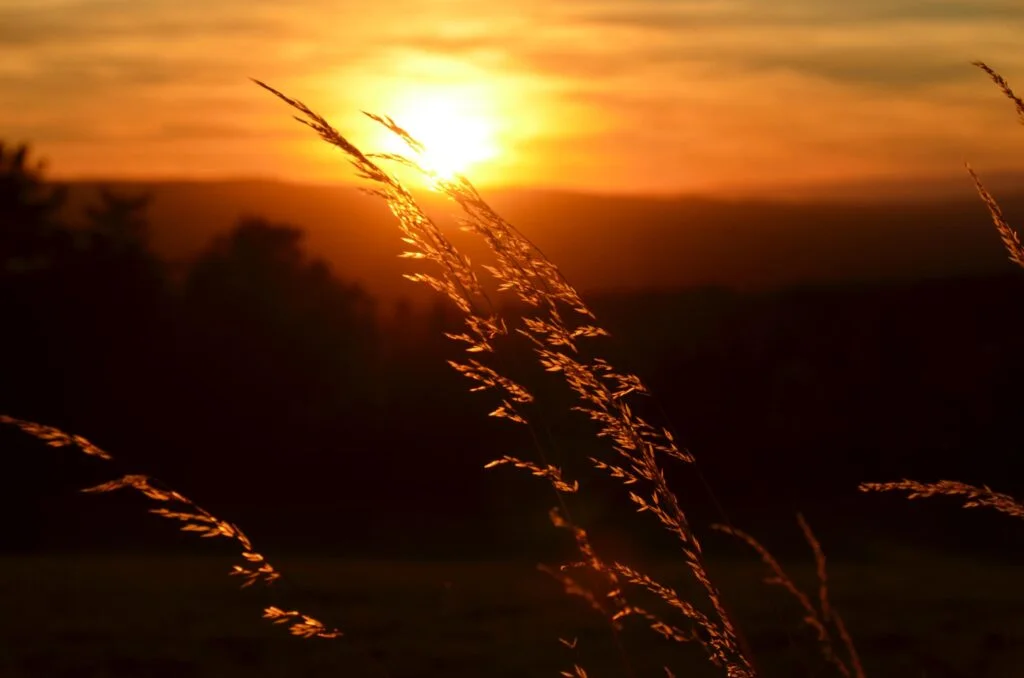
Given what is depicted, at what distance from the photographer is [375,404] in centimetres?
1984

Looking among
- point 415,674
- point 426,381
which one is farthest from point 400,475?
point 415,674

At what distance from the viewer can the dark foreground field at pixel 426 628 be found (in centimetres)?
725

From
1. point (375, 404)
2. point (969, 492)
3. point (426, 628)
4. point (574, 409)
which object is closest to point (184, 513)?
point (574, 409)

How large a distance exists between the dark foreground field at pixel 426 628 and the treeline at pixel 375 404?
675 centimetres

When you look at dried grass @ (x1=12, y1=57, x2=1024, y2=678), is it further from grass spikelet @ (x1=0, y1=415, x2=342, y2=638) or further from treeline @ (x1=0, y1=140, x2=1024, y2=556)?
treeline @ (x1=0, y1=140, x2=1024, y2=556)

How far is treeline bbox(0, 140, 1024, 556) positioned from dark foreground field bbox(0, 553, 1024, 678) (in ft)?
22.2

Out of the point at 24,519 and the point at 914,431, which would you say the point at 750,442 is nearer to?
the point at 914,431

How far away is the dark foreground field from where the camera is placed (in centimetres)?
725

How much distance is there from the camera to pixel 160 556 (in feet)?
58.1

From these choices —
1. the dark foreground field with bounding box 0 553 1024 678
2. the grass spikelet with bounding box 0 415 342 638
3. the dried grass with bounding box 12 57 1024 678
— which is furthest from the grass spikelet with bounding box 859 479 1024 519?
the dark foreground field with bounding box 0 553 1024 678

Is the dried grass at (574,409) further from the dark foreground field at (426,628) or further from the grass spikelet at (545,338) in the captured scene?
the dark foreground field at (426,628)

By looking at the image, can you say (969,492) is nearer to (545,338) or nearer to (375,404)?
(545,338)

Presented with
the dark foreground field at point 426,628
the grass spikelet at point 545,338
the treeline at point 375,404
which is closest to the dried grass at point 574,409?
the grass spikelet at point 545,338

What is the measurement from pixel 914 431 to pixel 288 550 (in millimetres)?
11153
